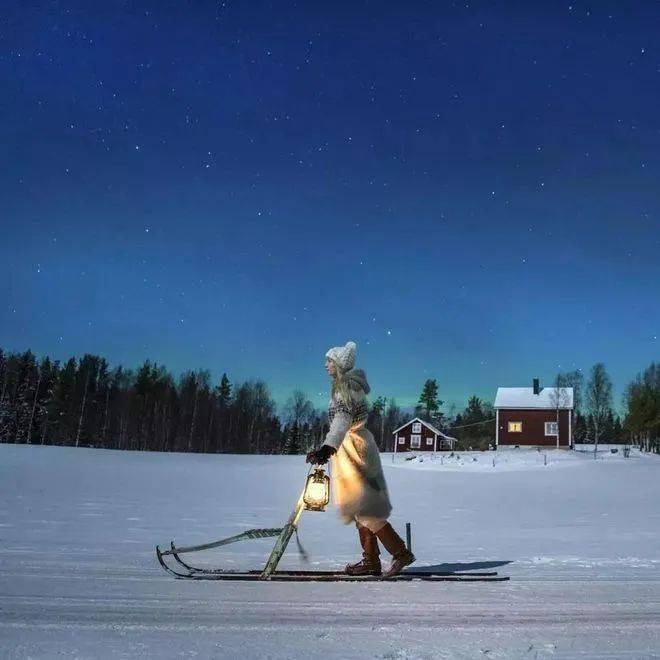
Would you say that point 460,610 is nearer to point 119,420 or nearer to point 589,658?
point 589,658

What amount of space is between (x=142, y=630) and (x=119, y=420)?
8478 centimetres

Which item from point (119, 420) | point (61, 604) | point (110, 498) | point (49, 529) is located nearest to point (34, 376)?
point (119, 420)

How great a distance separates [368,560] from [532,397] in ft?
215

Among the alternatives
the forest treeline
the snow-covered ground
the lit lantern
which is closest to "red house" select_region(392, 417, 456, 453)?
the forest treeline

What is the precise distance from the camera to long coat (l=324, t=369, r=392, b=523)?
568cm

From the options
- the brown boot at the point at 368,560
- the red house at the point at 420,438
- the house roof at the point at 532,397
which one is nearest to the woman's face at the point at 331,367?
the brown boot at the point at 368,560

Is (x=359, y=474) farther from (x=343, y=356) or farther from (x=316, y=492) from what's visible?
(x=343, y=356)

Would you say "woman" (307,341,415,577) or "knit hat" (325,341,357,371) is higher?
"knit hat" (325,341,357,371)

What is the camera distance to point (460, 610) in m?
4.17

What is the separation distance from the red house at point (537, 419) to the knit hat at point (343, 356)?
63770 millimetres

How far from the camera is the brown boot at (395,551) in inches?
215

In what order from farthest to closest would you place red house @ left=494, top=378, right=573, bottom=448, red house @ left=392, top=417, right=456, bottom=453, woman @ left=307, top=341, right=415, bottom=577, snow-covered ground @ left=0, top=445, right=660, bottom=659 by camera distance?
red house @ left=392, top=417, right=456, bottom=453 → red house @ left=494, top=378, right=573, bottom=448 → woman @ left=307, top=341, right=415, bottom=577 → snow-covered ground @ left=0, top=445, right=660, bottom=659

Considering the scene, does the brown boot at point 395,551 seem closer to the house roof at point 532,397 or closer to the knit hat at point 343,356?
the knit hat at point 343,356

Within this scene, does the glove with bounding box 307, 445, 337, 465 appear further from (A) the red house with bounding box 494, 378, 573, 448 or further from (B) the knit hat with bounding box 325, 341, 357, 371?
(A) the red house with bounding box 494, 378, 573, 448
